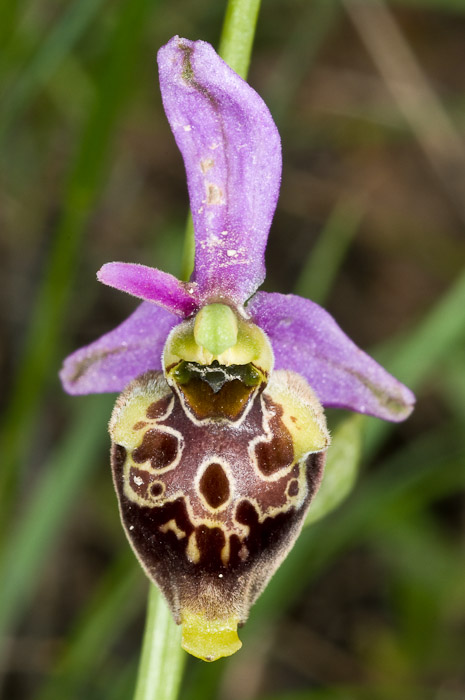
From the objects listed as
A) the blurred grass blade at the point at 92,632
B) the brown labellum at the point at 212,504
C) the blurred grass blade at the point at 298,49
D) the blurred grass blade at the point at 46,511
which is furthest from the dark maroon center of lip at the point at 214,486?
the blurred grass blade at the point at 298,49

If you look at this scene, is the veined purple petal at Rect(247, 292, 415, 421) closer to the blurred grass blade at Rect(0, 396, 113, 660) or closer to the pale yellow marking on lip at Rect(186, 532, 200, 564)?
the pale yellow marking on lip at Rect(186, 532, 200, 564)

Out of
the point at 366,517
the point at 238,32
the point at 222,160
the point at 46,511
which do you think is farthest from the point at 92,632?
the point at 238,32

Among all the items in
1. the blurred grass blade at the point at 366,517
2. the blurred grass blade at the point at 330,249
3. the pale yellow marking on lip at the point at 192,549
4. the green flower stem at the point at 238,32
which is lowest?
the blurred grass blade at the point at 366,517

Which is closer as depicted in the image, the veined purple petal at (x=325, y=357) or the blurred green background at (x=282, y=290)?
the veined purple petal at (x=325, y=357)

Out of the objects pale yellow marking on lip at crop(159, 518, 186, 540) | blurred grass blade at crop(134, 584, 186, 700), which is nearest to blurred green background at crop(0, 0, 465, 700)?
blurred grass blade at crop(134, 584, 186, 700)

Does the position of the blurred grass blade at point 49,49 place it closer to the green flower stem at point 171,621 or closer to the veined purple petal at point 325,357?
the green flower stem at point 171,621

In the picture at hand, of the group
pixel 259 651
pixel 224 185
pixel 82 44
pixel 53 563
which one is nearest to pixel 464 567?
pixel 259 651

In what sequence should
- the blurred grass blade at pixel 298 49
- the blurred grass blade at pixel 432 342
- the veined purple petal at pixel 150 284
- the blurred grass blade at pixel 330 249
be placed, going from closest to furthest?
→ the veined purple petal at pixel 150 284, the blurred grass blade at pixel 432 342, the blurred grass blade at pixel 330 249, the blurred grass blade at pixel 298 49
